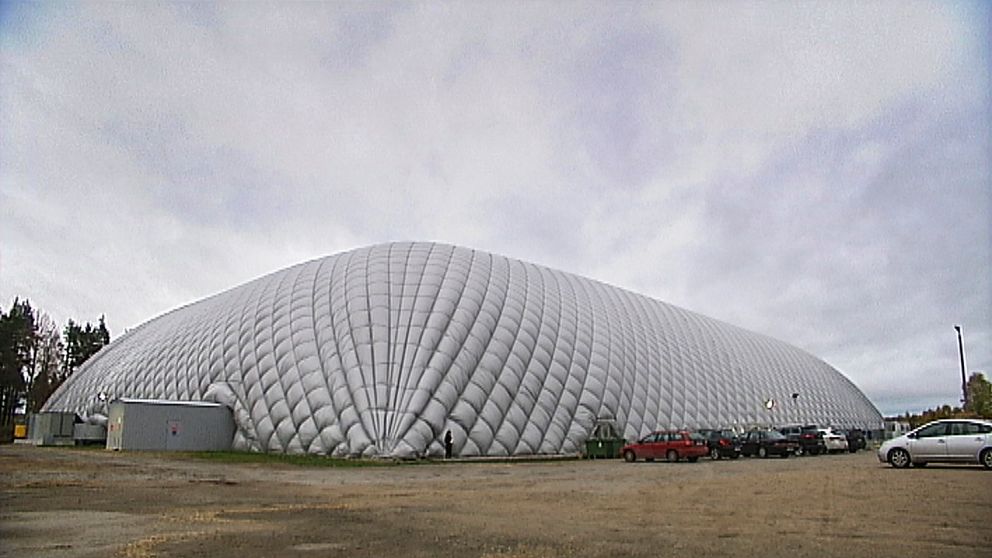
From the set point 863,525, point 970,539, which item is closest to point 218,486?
point 863,525

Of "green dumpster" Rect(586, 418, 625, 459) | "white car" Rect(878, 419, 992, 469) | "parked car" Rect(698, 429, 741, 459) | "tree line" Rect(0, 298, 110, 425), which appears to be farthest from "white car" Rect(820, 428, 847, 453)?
"tree line" Rect(0, 298, 110, 425)

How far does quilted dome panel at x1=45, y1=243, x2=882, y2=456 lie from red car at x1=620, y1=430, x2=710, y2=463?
2.24 metres

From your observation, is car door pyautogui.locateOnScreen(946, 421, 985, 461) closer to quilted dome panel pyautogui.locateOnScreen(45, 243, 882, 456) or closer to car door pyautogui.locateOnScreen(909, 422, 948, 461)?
car door pyautogui.locateOnScreen(909, 422, 948, 461)

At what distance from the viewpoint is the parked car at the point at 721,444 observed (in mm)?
31969

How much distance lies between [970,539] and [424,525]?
6434 mm

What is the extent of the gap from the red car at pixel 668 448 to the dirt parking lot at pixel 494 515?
954 centimetres

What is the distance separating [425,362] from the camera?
28906mm

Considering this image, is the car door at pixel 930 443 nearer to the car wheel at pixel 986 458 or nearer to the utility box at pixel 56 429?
the car wheel at pixel 986 458

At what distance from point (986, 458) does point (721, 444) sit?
12401mm

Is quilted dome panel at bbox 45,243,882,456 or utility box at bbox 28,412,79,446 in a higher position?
quilted dome panel at bbox 45,243,882,456

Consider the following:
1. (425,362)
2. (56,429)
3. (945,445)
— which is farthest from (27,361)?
(945,445)

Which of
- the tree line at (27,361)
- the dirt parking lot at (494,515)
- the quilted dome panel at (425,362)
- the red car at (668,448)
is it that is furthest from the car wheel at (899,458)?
the tree line at (27,361)

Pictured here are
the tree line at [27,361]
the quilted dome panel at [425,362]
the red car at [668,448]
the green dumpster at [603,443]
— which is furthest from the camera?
the tree line at [27,361]

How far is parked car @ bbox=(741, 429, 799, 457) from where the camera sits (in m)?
33.7
